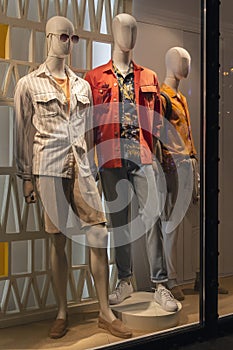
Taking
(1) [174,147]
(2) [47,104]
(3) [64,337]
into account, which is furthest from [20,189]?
(1) [174,147]

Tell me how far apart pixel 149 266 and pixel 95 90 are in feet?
3.06

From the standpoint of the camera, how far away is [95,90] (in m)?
2.70

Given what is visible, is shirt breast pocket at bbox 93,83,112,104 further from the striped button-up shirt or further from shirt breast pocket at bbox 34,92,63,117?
shirt breast pocket at bbox 34,92,63,117

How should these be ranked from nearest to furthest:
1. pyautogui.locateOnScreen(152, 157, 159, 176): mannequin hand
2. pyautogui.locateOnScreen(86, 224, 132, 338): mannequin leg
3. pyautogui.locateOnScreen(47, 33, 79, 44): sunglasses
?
pyautogui.locateOnScreen(47, 33, 79, 44): sunglasses < pyautogui.locateOnScreen(86, 224, 132, 338): mannequin leg < pyautogui.locateOnScreen(152, 157, 159, 176): mannequin hand

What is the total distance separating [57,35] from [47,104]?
0.32 m

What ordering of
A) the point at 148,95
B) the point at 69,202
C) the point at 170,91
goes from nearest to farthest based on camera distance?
the point at 69,202, the point at 148,95, the point at 170,91

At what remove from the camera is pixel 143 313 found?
2.88 metres

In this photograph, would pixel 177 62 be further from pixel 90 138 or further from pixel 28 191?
pixel 28 191

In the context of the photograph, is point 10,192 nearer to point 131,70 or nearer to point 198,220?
point 131,70

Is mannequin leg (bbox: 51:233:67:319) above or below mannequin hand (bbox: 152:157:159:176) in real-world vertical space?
below

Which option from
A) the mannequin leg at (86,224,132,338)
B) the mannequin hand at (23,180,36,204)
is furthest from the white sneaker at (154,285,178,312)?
the mannequin hand at (23,180,36,204)

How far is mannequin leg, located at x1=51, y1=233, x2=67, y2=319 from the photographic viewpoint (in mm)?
2578

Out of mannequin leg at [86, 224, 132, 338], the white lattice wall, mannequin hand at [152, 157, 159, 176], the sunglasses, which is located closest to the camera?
the white lattice wall

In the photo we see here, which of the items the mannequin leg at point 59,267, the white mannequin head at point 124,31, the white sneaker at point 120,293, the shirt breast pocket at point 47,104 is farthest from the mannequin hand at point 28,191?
the white mannequin head at point 124,31
